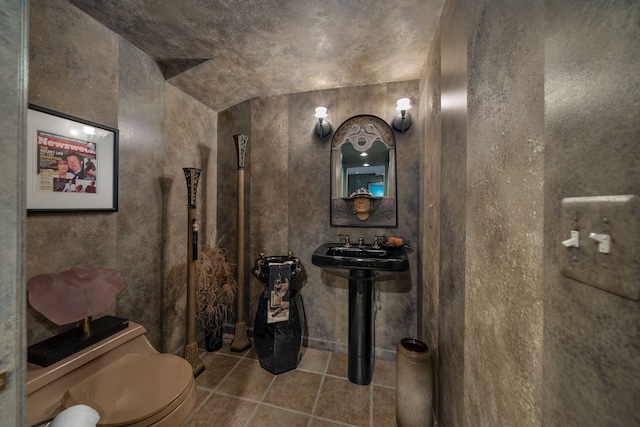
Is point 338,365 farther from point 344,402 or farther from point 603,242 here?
point 603,242

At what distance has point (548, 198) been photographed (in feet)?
1.61

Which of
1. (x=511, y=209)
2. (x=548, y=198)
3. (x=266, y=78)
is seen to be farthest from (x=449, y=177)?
(x=266, y=78)

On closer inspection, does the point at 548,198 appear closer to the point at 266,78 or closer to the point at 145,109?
the point at 266,78

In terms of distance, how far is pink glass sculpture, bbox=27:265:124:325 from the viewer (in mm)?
1066

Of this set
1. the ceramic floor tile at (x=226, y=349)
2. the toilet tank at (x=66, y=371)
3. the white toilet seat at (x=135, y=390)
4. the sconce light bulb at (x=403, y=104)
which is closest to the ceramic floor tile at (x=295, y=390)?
the ceramic floor tile at (x=226, y=349)

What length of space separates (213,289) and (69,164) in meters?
1.30

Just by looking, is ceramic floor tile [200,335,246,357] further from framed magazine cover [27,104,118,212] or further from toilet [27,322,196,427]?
framed magazine cover [27,104,118,212]

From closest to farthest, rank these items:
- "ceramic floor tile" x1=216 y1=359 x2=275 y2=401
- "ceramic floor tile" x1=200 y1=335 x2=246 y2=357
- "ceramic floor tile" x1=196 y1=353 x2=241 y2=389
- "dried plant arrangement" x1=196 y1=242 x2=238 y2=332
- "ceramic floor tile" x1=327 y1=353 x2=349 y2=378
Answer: "ceramic floor tile" x1=216 y1=359 x2=275 y2=401
"ceramic floor tile" x1=196 y1=353 x2=241 y2=389
"ceramic floor tile" x1=327 y1=353 x2=349 y2=378
"dried plant arrangement" x1=196 y1=242 x2=238 y2=332
"ceramic floor tile" x1=200 y1=335 x2=246 y2=357

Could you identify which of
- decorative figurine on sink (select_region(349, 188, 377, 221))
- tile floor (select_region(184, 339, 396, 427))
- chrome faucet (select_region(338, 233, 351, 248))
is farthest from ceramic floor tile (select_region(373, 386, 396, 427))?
decorative figurine on sink (select_region(349, 188, 377, 221))

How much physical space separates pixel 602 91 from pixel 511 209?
0.33m

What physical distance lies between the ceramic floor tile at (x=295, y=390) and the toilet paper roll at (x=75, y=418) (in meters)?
1.29

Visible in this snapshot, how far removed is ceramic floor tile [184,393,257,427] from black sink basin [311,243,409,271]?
1094 mm

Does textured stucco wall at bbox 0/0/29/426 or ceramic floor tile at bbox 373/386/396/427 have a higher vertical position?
textured stucco wall at bbox 0/0/29/426

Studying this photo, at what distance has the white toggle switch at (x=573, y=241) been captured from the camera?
0.40 meters
